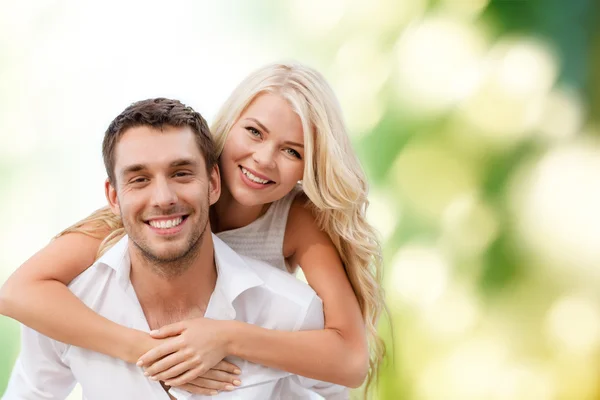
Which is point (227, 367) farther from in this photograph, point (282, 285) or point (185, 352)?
point (282, 285)

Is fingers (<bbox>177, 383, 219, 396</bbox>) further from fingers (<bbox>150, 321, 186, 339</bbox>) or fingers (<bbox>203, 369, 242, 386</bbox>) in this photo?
fingers (<bbox>150, 321, 186, 339</bbox>)

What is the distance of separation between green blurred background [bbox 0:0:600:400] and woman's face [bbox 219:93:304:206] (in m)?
1.38

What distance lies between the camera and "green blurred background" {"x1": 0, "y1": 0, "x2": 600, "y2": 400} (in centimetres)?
326

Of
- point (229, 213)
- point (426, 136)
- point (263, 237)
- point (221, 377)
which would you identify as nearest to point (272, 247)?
point (263, 237)

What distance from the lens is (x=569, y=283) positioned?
3582 millimetres

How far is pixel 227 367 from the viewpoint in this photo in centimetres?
177

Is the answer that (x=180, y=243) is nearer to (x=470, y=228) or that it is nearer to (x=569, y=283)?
(x=470, y=228)

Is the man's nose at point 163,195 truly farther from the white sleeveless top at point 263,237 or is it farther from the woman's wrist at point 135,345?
the white sleeveless top at point 263,237

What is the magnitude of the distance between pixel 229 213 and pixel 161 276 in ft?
1.23

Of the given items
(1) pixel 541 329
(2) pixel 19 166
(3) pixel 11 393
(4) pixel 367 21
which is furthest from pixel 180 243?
(1) pixel 541 329

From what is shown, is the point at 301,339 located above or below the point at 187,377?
above

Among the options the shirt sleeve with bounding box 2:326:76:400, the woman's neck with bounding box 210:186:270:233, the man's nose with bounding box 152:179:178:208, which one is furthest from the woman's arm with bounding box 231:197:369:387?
the shirt sleeve with bounding box 2:326:76:400

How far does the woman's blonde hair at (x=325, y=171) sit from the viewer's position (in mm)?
1990

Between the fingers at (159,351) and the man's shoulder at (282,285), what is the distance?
27 centimetres
